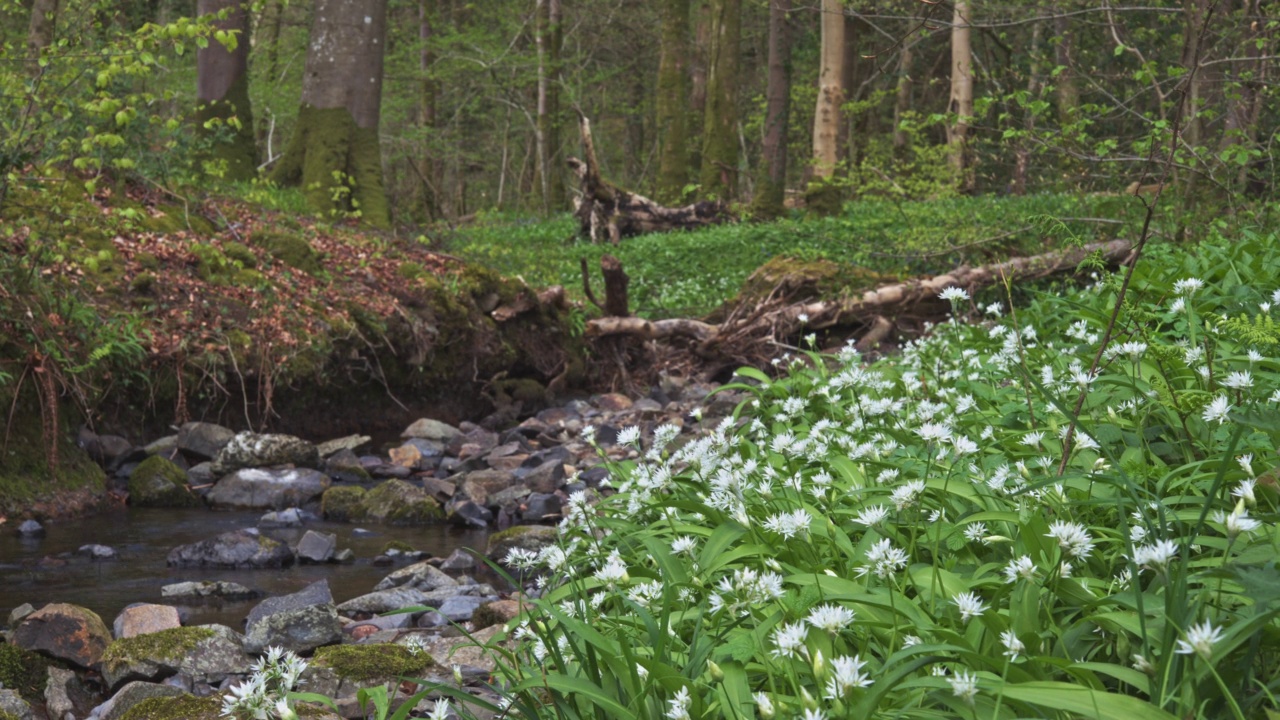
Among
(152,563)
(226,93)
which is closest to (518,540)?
(152,563)

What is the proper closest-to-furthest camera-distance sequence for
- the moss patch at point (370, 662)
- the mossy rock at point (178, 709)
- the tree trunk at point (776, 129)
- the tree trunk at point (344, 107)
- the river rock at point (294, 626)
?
the mossy rock at point (178, 709) → the moss patch at point (370, 662) → the river rock at point (294, 626) → the tree trunk at point (344, 107) → the tree trunk at point (776, 129)

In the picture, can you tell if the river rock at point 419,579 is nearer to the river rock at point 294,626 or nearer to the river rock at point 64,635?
the river rock at point 294,626

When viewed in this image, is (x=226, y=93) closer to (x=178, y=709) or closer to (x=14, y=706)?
(x=14, y=706)

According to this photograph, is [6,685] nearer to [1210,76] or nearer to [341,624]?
[341,624]

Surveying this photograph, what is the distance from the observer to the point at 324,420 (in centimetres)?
890

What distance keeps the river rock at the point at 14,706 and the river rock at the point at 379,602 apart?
5.08ft

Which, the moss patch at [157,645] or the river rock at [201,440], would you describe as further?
the river rock at [201,440]

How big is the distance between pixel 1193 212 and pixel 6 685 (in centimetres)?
741

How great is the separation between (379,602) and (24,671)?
151 cm

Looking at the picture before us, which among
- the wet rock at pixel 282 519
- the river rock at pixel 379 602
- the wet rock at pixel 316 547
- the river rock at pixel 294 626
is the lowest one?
the wet rock at pixel 282 519

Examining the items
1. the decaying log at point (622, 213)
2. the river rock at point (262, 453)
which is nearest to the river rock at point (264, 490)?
the river rock at point (262, 453)

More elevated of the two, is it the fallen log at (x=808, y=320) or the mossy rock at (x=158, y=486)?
the fallen log at (x=808, y=320)

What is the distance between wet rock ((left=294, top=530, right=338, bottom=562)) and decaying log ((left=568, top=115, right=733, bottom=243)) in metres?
12.0

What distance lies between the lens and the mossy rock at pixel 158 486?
6.84 m
